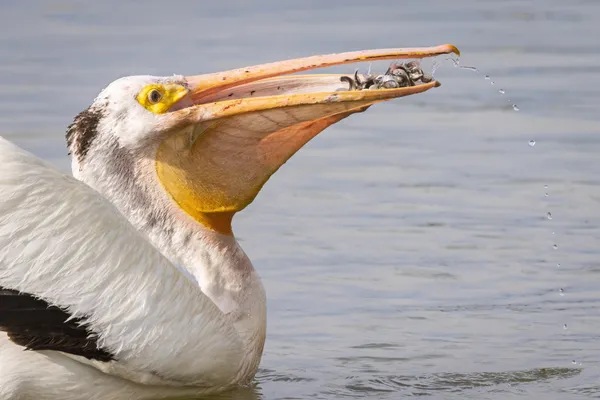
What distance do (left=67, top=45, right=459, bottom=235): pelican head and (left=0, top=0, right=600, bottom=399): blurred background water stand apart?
2.69 feet

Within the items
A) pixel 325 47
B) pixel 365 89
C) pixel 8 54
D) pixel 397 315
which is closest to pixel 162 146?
pixel 365 89

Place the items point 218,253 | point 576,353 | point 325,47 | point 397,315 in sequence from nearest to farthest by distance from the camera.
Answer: point 218,253 < point 576,353 < point 397,315 < point 325,47

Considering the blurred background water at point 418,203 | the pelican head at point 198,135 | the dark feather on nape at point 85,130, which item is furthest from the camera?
the blurred background water at point 418,203

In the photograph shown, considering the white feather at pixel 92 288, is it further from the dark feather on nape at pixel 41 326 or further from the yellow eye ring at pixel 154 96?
the yellow eye ring at pixel 154 96

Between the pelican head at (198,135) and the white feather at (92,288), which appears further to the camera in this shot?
the pelican head at (198,135)

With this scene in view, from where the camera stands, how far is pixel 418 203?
9.19m

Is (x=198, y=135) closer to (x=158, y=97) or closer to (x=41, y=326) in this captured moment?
(x=158, y=97)

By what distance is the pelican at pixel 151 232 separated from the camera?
219 inches

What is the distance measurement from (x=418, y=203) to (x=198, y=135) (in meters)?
3.01

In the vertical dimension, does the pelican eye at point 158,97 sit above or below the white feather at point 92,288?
above

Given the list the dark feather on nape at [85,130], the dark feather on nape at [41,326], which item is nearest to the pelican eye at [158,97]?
the dark feather on nape at [85,130]

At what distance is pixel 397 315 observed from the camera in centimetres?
759

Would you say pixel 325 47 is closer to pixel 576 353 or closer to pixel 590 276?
pixel 590 276

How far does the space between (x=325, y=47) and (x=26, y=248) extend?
816 cm
